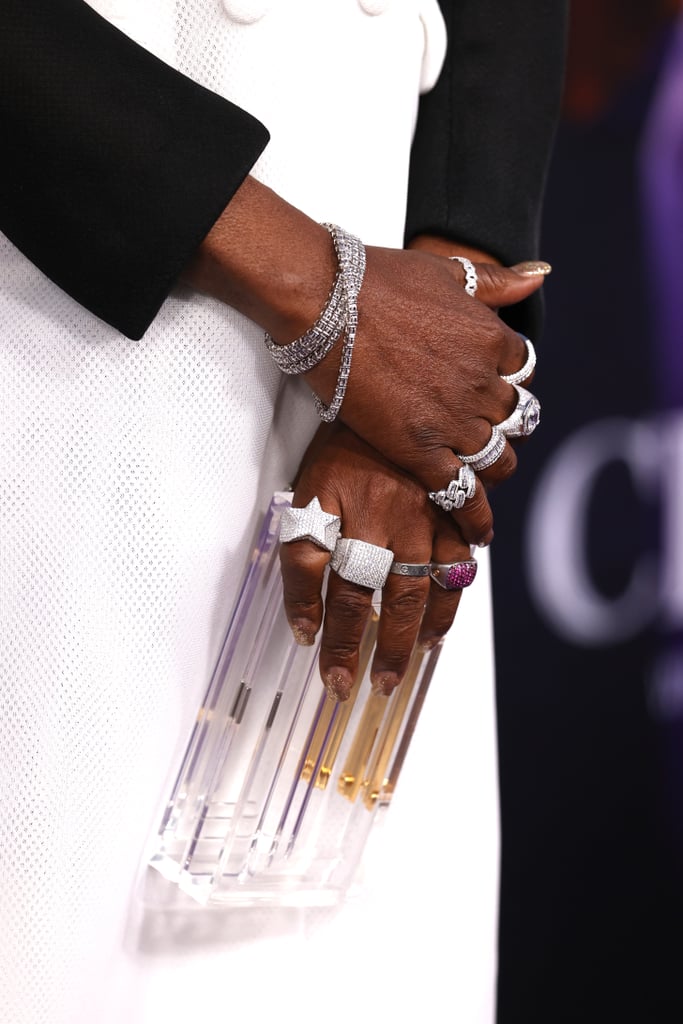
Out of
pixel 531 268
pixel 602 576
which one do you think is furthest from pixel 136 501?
pixel 602 576

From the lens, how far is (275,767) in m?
0.64

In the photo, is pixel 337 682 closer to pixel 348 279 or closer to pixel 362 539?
pixel 362 539

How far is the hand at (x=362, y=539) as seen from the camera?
0.56 metres

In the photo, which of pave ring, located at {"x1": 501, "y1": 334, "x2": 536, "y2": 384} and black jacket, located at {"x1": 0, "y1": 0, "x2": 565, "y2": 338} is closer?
black jacket, located at {"x1": 0, "y1": 0, "x2": 565, "y2": 338}

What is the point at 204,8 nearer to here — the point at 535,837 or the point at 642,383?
the point at 642,383

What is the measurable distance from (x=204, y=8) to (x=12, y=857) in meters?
0.45

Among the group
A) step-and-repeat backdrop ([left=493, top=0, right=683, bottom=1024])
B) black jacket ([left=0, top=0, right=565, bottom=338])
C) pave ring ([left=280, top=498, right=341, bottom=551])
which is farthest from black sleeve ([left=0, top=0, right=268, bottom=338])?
step-and-repeat backdrop ([left=493, top=0, right=683, bottom=1024])

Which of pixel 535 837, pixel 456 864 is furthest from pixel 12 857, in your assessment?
pixel 535 837

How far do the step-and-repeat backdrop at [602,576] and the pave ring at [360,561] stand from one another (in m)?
1.08

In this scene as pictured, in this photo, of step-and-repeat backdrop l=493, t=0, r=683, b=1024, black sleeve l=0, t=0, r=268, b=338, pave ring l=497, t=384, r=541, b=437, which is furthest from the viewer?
step-and-repeat backdrop l=493, t=0, r=683, b=1024

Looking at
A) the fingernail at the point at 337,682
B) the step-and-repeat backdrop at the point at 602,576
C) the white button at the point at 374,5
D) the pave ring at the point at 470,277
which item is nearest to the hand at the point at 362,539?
the fingernail at the point at 337,682

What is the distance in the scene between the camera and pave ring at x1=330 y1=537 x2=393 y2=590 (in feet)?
1.81

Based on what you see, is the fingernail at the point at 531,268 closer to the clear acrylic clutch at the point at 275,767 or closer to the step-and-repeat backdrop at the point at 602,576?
the clear acrylic clutch at the point at 275,767

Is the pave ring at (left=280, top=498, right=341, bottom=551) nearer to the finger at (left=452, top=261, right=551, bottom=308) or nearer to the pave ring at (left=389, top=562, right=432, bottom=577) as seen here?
the pave ring at (left=389, top=562, right=432, bottom=577)
